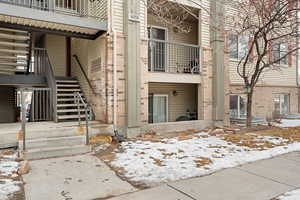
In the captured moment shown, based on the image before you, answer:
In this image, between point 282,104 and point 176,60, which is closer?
point 176,60

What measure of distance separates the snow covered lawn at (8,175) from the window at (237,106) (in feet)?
29.6

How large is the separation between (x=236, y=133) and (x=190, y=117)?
2685mm

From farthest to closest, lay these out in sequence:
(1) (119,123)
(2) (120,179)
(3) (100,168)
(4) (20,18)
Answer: (1) (119,123)
(4) (20,18)
(3) (100,168)
(2) (120,179)

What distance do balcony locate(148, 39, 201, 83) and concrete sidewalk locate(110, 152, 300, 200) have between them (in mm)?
4720

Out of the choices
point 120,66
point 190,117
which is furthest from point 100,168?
point 190,117

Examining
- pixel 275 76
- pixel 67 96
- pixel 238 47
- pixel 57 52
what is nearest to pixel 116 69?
pixel 67 96

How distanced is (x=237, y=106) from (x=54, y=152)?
8610 mm

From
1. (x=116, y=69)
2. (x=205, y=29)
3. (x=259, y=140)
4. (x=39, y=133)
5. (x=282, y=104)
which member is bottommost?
(x=259, y=140)

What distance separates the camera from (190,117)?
9617 mm

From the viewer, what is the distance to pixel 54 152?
467 cm

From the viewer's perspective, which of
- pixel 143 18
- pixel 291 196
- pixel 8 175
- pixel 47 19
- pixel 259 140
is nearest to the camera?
pixel 291 196

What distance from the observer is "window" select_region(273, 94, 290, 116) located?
11484 mm

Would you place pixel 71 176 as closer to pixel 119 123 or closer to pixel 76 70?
pixel 119 123

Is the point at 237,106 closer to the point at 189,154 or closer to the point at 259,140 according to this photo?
the point at 259,140
